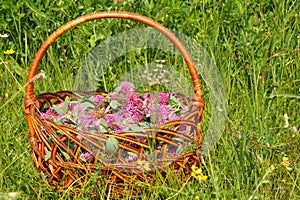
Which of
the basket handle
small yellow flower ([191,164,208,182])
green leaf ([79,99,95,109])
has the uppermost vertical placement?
the basket handle

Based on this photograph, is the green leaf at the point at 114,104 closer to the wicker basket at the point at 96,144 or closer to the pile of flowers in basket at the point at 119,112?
the pile of flowers in basket at the point at 119,112

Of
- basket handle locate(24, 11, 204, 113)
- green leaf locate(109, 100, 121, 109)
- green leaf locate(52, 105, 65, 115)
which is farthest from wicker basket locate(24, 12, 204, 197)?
green leaf locate(109, 100, 121, 109)

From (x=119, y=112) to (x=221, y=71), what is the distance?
0.56 m

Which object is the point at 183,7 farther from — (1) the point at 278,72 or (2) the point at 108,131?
(2) the point at 108,131

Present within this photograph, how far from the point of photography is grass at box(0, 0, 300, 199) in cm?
182

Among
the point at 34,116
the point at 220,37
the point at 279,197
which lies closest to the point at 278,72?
the point at 220,37

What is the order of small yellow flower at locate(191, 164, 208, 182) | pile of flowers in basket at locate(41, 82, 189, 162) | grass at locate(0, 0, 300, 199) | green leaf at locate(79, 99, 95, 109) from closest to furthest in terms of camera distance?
small yellow flower at locate(191, 164, 208, 182), grass at locate(0, 0, 300, 199), pile of flowers in basket at locate(41, 82, 189, 162), green leaf at locate(79, 99, 95, 109)

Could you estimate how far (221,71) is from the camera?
2.44 meters

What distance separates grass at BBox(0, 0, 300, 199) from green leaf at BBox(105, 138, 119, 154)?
13 centimetres

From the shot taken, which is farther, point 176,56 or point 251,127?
point 176,56

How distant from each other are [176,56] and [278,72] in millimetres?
429

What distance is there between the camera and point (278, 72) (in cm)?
244

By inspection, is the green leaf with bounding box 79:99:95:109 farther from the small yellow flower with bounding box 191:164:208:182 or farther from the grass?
the small yellow flower with bounding box 191:164:208:182

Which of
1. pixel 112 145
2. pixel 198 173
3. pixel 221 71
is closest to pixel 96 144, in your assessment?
pixel 112 145
